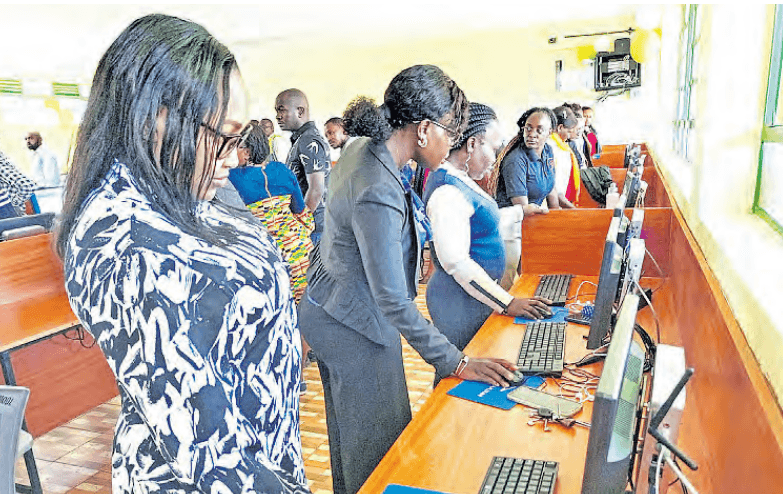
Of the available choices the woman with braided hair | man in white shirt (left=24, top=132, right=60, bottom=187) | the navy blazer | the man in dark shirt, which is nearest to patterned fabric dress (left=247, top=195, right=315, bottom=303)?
the man in dark shirt

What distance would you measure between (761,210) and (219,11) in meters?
6.18

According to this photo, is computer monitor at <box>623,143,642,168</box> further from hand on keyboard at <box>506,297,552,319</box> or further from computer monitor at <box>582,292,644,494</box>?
computer monitor at <box>582,292,644,494</box>

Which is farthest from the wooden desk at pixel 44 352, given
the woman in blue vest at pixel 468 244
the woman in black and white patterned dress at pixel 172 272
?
the woman in black and white patterned dress at pixel 172 272

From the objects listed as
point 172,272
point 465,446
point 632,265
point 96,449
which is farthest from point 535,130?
point 172,272

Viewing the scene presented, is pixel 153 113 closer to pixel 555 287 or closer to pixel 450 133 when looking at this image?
pixel 450 133

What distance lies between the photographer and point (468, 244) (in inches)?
74.4

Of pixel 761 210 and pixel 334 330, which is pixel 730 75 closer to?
pixel 761 210

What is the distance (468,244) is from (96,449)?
1.88 meters

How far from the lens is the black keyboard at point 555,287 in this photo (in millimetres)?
2130

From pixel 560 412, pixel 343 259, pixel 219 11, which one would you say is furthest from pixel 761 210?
pixel 219 11

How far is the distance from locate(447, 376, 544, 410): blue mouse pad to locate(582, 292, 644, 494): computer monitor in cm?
58

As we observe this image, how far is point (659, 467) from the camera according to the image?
79 cm

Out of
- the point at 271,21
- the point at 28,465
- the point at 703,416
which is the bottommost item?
the point at 28,465

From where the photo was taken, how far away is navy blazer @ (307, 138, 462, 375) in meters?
1.37
